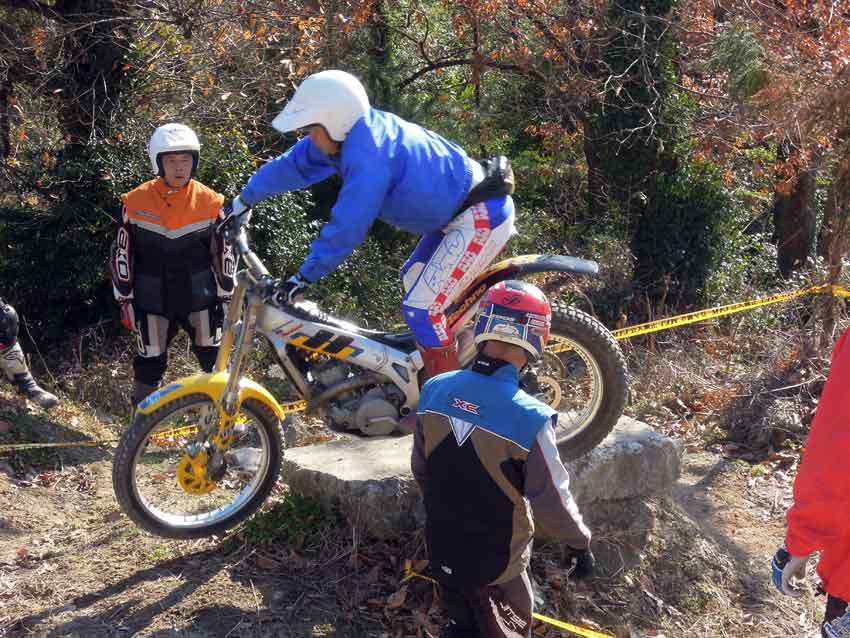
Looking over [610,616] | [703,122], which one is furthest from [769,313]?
[610,616]

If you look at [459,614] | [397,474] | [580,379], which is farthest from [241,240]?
[459,614]

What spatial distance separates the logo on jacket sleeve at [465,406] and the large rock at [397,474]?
1.47 metres

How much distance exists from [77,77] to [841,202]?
6.96 meters

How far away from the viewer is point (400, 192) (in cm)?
417

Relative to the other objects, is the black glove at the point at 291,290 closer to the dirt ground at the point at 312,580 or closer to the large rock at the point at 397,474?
the large rock at the point at 397,474

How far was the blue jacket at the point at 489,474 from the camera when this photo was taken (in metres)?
2.96

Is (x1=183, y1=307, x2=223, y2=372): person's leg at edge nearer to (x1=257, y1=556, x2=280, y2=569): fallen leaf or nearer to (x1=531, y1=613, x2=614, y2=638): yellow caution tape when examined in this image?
(x1=257, y1=556, x2=280, y2=569): fallen leaf

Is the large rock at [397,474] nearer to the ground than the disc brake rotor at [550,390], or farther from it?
nearer to the ground

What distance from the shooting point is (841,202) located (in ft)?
25.6

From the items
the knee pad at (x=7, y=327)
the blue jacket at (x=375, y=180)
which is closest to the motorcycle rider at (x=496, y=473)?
the blue jacket at (x=375, y=180)

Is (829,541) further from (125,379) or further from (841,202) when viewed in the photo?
(125,379)

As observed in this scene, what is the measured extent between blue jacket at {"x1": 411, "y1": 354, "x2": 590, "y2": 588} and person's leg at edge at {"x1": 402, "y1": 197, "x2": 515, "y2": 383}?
127 centimetres

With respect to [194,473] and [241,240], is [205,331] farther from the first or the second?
[194,473]

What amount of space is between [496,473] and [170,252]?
3169 mm
